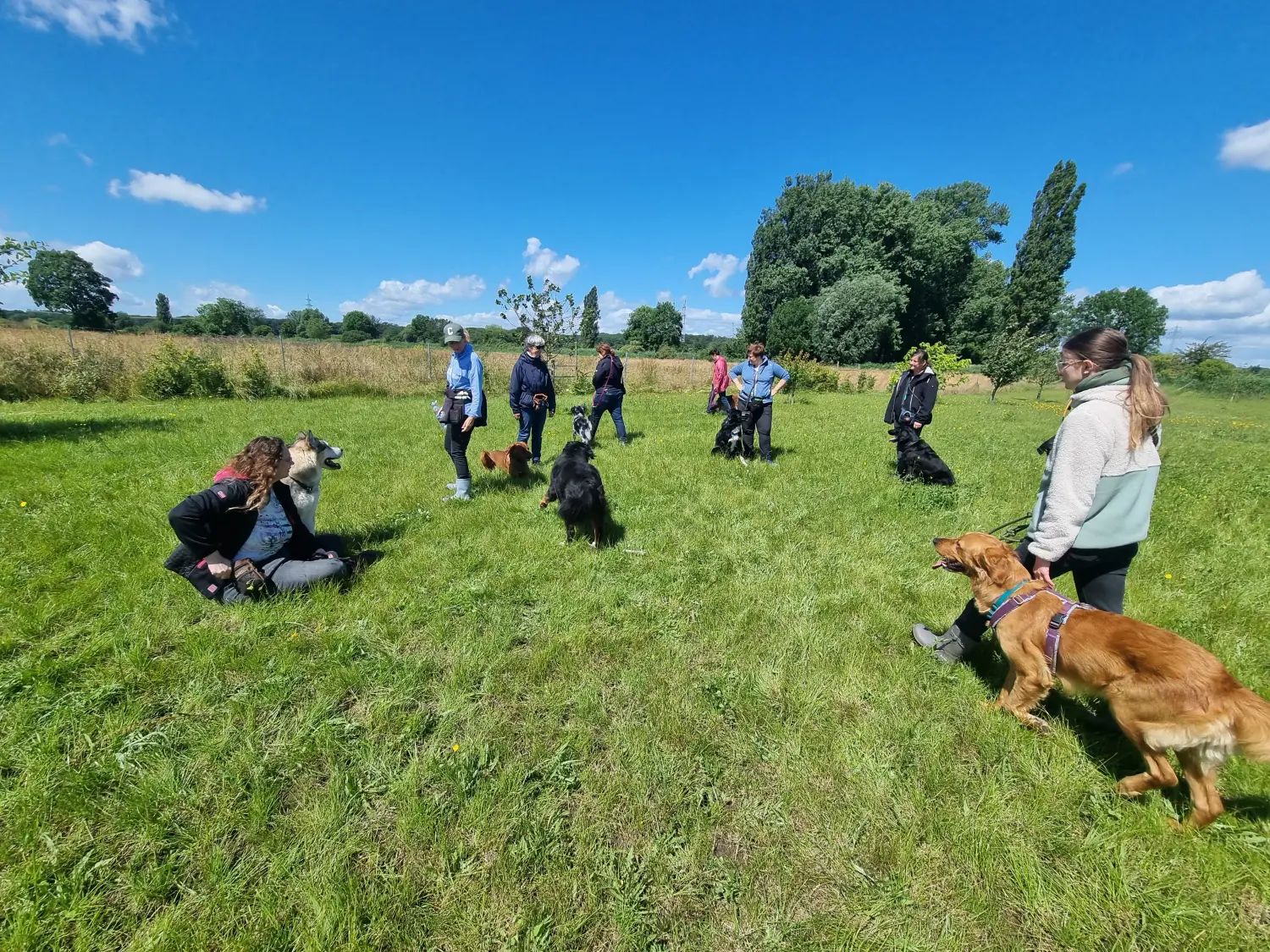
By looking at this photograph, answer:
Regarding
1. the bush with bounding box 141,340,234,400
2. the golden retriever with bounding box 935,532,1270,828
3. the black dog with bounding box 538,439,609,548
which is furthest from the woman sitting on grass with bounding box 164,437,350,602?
the bush with bounding box 141,340,234,400

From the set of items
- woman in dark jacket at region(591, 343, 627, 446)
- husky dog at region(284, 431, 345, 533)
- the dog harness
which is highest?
woman in dark jacket at region(591, 343, 627, 446)

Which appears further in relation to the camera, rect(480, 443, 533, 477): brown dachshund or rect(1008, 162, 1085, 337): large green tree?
rect(1008, 162, 1085, 337): large green tree

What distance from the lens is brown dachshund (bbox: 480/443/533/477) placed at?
6.63 metres

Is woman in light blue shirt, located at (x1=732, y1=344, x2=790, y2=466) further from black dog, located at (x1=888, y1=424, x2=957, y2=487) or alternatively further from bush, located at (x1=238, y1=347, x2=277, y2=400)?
bush, located at (x1=238, y1=347, x2=277, y2=400)

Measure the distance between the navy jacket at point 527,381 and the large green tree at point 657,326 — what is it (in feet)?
220

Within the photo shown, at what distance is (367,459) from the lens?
7.66 metres

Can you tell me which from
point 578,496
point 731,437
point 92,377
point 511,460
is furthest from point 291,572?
point 92,377

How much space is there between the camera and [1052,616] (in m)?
2.44

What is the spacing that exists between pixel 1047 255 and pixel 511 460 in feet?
183

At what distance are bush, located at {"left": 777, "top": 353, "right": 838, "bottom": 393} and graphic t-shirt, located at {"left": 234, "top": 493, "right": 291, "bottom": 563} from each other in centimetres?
2285

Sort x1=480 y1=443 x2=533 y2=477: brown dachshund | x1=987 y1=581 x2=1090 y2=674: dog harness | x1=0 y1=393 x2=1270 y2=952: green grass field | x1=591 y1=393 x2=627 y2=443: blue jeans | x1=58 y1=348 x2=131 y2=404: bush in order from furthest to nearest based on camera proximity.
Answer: x1=58 y1=348 x2=131 y2=404: bush, x1=591 y1=393 x2=627 y2=443: blue jeans, x1=480 y1=443 x2=533 y2=477: brown dachshund, x1=987 y1=581 x2=1090 y2=674: dog harness, x1=0 y1=393 x2=1270 y2=952: green grass field

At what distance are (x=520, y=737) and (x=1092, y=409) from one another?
3312 mm

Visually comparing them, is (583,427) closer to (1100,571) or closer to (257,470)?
(257,470)

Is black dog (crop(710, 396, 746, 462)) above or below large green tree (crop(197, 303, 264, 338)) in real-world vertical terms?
below
